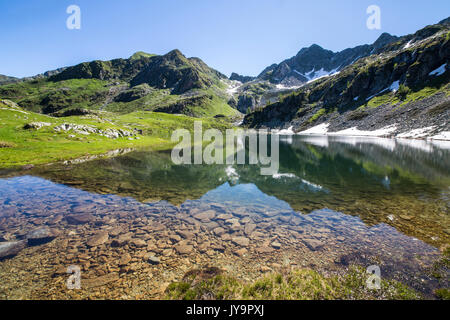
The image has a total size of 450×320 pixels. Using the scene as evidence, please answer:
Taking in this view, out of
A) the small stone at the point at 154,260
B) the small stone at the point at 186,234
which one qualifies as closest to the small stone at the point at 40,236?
the small stone at the point at 154,260

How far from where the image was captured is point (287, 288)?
25.7 ft

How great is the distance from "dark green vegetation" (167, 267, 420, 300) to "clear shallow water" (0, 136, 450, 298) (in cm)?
77

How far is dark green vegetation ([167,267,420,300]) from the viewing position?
288 inches

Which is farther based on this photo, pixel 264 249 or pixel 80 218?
pixel 80 218

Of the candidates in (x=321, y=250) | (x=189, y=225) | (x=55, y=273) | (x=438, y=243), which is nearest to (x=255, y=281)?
(x=321, y=250)

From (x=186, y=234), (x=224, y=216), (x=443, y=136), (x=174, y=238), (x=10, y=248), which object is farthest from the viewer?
(x=443, y=136)

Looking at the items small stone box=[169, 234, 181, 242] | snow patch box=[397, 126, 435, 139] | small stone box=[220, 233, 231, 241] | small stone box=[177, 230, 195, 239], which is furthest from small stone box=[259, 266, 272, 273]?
snow patch box=[397, 126, 435, 139]

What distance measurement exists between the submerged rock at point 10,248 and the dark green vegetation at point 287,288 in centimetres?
932

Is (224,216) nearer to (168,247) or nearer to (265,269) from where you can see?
(168,247)

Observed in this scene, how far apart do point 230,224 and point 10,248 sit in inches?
505

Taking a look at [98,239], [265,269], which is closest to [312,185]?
[265,269]

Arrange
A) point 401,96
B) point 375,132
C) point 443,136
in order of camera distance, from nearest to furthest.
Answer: point 443,136 < point 375,132 < point 401,96

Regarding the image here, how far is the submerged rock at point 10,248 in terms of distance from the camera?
9.95 m
